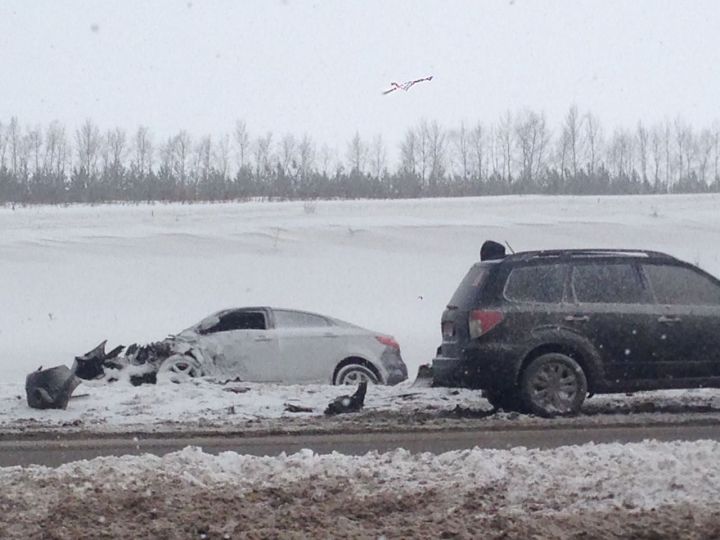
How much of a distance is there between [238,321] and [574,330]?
528 centimetres

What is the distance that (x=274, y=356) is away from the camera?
1502 centimetres

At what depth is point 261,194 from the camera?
44.6 m

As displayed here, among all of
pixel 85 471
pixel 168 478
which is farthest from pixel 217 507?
pixel 85 471

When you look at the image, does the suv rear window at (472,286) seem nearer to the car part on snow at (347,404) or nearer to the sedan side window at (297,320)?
the car part on snow at (347,404)

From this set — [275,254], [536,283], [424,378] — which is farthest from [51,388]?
[275,254]

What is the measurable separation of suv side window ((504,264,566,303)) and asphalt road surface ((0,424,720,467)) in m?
1.71

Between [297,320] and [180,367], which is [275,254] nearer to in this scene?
[297,320]

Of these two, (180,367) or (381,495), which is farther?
(180,367)

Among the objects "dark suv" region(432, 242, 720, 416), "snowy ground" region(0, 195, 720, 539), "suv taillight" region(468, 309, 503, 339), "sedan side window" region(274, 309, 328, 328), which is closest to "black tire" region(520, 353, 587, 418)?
"dark suv" region(432, 242, 720, 416)

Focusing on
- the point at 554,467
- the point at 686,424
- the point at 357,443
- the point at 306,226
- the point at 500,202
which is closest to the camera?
the point at 554,467

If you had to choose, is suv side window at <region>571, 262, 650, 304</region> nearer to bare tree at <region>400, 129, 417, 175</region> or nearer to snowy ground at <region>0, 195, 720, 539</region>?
snowy ground at <region>0, 195, 720, 539</region>

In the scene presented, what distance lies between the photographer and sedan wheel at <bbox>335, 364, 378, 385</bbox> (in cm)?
1506

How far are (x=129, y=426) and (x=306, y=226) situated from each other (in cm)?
2522

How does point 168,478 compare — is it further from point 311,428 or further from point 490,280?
point 490,280
